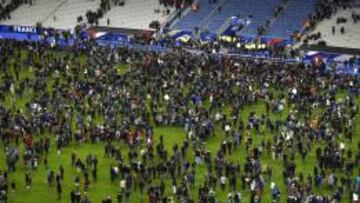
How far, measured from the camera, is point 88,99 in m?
46.6

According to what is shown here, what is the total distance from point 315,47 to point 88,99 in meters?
20.4

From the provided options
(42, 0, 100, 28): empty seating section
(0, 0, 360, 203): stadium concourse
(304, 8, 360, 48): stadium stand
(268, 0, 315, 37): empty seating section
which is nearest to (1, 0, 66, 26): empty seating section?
(42, 0, 100, 28): empty seating section

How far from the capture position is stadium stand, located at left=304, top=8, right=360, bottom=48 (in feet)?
199

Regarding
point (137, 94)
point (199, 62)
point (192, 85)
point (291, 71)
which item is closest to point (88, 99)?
point (137, 94)

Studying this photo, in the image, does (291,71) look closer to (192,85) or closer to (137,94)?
(192,85)

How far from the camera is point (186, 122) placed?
142 ft

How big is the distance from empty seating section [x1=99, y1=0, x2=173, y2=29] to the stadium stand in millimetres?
13366

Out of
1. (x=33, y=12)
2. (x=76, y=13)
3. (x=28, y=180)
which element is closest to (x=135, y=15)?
(x=76, y=13)

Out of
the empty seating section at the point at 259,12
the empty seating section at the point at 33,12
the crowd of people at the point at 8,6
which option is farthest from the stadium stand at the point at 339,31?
the crowd of people at the point at 8,6

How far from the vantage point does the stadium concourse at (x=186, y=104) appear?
3584cm

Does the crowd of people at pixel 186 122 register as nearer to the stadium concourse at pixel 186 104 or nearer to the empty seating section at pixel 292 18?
the stadium concourse at pixel 186 104

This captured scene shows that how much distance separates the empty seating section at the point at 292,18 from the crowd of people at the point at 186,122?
32.7 feet

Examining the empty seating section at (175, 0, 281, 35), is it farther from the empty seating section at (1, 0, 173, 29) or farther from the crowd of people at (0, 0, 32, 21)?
the crowd of people at (0, 0, 32, 21)

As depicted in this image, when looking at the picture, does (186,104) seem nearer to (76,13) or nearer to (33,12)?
(76,13)
